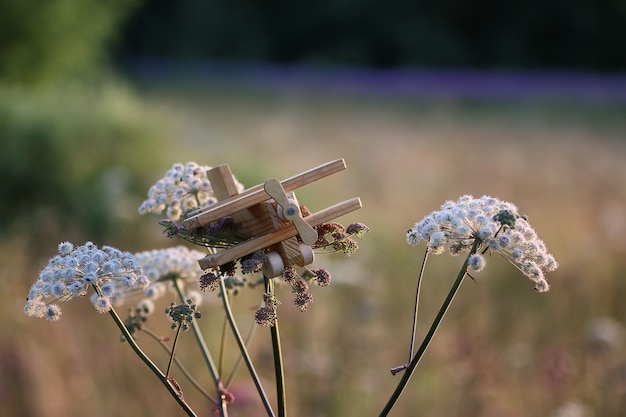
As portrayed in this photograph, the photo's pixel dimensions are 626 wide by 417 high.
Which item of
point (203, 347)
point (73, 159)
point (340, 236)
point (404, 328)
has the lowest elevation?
point (404, 328)

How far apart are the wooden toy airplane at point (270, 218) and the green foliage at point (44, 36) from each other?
30.6 ft

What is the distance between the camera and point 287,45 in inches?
994

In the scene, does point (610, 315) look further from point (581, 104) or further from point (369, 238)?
point (581, 104)

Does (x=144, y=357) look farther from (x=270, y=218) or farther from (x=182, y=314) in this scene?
(x=270, y=218)

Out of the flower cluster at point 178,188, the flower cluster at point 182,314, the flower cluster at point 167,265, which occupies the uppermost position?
the flower cluster at point 178,188

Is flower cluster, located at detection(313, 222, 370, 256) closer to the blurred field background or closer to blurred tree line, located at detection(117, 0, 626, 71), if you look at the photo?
the blurred field background

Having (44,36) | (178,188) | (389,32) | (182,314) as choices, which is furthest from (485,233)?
(389,32)

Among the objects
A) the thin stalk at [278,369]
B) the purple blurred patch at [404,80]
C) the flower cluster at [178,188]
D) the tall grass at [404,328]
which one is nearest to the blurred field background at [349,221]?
the tall grass at [404,328]

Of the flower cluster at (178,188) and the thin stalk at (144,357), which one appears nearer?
the thin stalk at (144,357)

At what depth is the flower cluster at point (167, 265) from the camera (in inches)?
61.5

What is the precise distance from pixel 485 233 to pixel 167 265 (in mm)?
678

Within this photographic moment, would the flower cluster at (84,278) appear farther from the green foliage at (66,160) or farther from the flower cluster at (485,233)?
the green foliage at (66,160)

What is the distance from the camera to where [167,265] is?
61.6 inches

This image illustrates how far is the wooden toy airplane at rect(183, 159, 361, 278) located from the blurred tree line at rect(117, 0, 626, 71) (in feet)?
72.5
